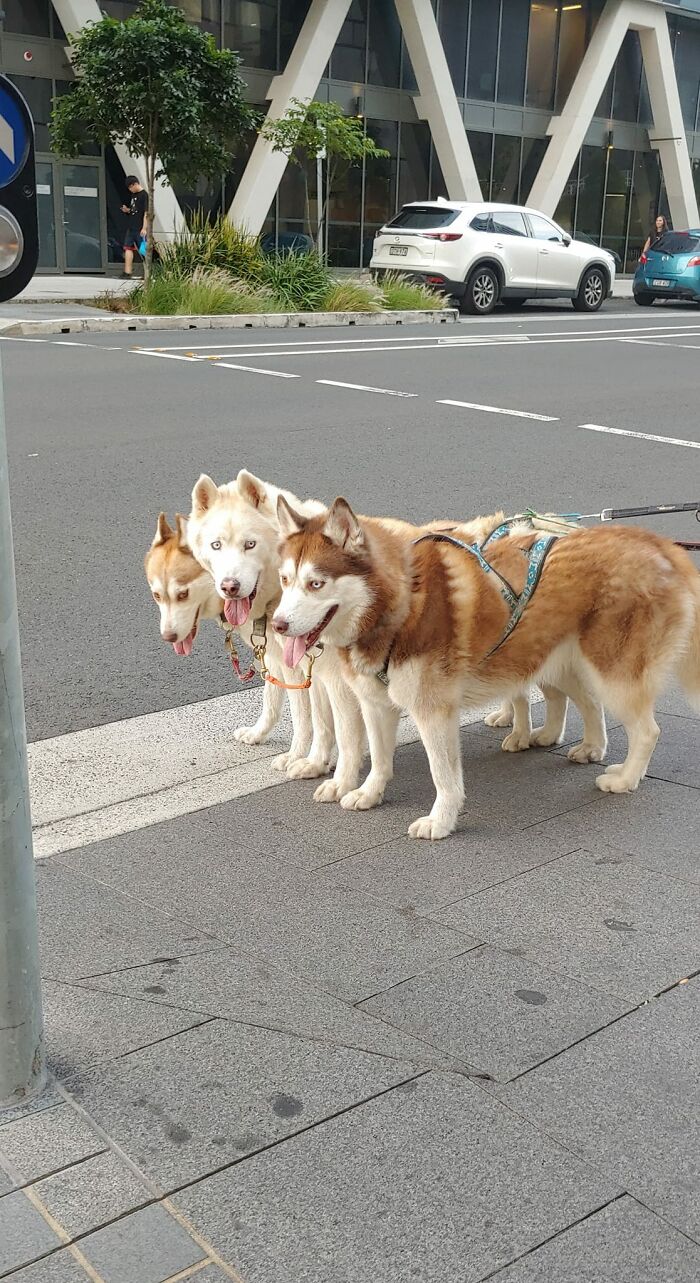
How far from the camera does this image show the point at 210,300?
72.0 ft

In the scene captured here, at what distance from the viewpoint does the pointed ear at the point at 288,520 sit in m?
4.06

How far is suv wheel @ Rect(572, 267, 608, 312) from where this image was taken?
27906 mm

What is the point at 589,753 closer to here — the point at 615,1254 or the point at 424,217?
the point at 615,1254

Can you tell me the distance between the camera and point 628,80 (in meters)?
41.1

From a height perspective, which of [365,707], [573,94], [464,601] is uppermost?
[573,94]

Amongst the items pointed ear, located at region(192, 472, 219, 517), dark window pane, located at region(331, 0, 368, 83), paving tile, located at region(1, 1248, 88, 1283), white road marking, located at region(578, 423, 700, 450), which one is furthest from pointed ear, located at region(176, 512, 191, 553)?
dark window pane, located at region(331, 0, 368, 83)

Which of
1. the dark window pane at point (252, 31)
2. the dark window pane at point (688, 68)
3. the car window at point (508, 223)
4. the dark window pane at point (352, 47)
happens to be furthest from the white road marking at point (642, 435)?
the dark window pane at point (688, 68)

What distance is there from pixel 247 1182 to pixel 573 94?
39.7 meters

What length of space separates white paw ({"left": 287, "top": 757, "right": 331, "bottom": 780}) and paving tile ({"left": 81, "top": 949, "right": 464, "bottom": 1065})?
130cm

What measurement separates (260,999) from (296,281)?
22.4 meters

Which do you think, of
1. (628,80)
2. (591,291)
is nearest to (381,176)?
(591,291)

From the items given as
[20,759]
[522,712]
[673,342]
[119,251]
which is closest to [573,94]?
[119,251]

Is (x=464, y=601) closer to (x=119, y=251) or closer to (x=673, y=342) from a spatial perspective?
(x=673, y=342)

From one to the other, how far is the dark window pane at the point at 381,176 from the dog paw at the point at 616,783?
106 ft
